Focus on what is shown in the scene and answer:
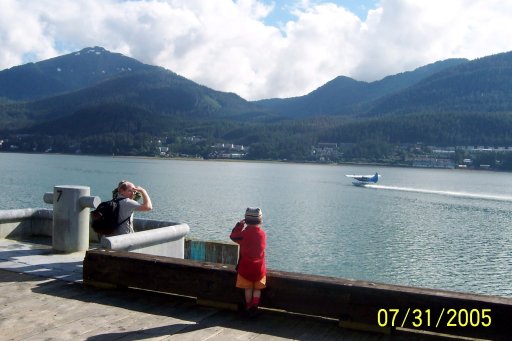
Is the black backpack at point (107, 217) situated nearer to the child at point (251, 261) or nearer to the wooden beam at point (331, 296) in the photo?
the wooden beam at point (331, 296)

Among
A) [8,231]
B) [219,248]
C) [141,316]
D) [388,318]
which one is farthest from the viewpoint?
[219,248]

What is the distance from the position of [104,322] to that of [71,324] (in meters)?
0.35

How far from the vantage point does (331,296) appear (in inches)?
237

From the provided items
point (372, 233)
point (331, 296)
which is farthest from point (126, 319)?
point (372, 233)

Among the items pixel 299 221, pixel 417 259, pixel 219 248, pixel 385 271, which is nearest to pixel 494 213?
pixel 299 221

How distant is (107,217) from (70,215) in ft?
4.46

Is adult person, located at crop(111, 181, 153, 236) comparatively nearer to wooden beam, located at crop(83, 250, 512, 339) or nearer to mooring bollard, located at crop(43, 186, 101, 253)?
mooring bollard, located at crop(43, 186, 101, 253)

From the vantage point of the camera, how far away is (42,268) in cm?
827

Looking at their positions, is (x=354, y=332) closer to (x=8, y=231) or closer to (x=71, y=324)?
(x=71, y=324)

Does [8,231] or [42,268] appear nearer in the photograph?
[42,268]

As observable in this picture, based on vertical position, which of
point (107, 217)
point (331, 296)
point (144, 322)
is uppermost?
point (107, 217)

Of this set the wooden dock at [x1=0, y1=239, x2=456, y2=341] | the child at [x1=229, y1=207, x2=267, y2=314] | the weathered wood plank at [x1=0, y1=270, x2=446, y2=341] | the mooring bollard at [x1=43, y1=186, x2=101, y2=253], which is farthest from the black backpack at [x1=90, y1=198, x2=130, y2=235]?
the child at [x1=229, y1=207, x2=267, y2=314]

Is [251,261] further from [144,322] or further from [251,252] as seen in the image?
[144,322]

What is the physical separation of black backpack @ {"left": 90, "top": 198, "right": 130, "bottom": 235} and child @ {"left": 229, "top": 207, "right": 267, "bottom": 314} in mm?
2588
